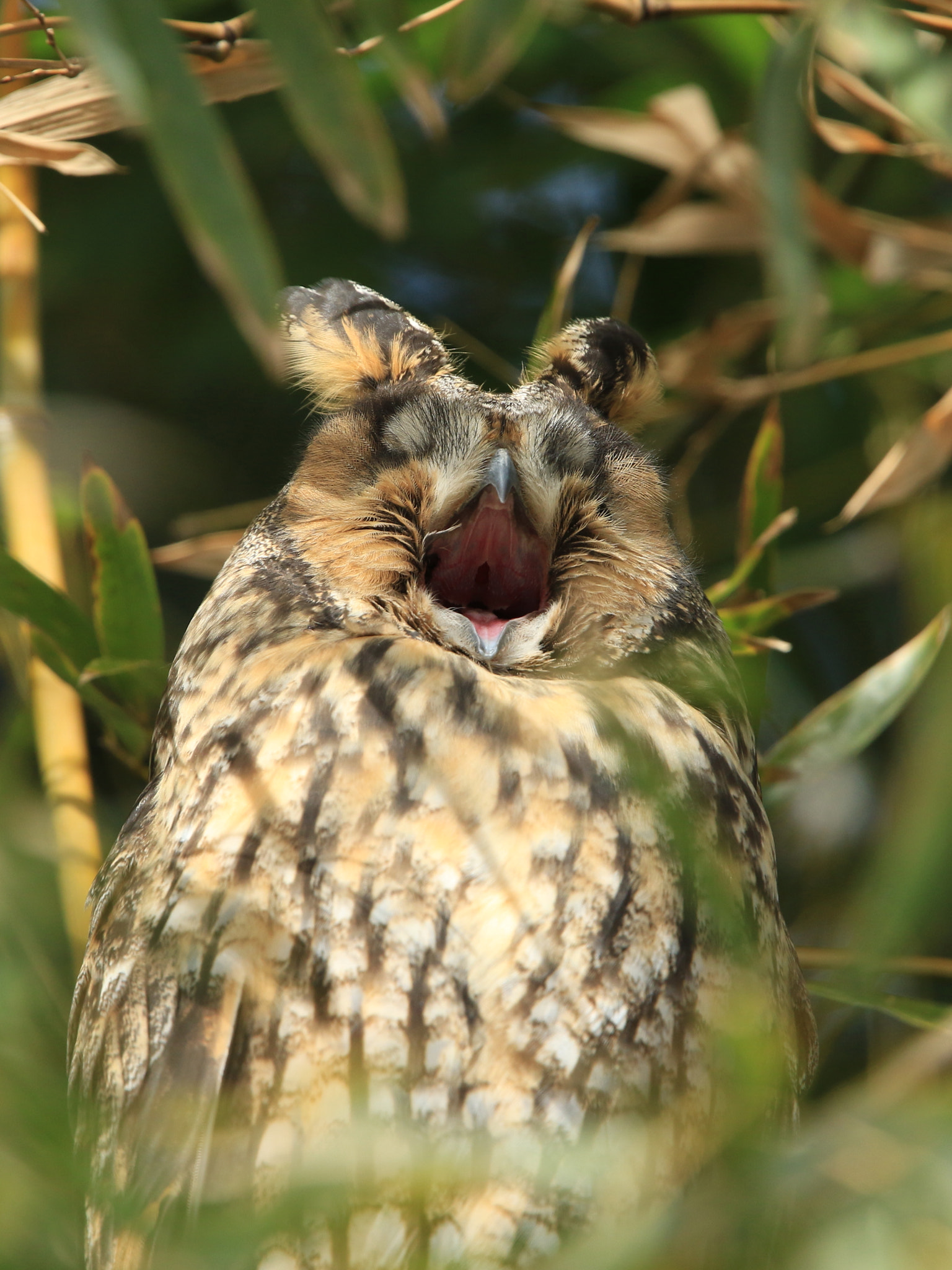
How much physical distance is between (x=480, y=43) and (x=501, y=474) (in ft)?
2.17

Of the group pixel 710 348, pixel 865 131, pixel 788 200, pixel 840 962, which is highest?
pixel 788 200

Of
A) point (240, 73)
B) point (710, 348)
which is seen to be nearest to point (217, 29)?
point (240, 73)

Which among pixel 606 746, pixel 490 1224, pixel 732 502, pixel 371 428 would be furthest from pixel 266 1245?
pixel 732 502

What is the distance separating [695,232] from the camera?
2.28m

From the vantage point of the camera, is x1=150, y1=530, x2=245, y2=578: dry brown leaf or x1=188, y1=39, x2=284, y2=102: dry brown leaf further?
x1=150, y1=530, x2=245, y2=578: dry brown leaf

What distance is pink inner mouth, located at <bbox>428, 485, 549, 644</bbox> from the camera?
1577 millimetres

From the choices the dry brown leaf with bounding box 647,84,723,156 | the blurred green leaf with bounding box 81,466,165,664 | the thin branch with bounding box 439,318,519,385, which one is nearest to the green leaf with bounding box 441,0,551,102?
the blurred green leaf with bounding box 81,466,165,664

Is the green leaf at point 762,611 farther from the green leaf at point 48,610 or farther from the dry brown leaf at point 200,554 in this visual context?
the green leaf at point 48,610

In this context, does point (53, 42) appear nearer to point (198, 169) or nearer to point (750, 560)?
point (198, 169)

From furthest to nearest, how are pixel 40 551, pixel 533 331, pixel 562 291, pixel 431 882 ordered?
pixel 533 331, pixel 562 291, pixel 40 551, pixel 431 882

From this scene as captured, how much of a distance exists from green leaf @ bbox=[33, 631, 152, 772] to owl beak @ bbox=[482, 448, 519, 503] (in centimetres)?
62

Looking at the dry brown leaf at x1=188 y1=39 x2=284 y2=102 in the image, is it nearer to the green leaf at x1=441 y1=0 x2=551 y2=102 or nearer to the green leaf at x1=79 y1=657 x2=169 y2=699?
the green leaf at x1=441 y1=0 x2=551 y2=102

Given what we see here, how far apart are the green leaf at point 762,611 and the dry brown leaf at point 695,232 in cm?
73

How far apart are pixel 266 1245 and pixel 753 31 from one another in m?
2.09
